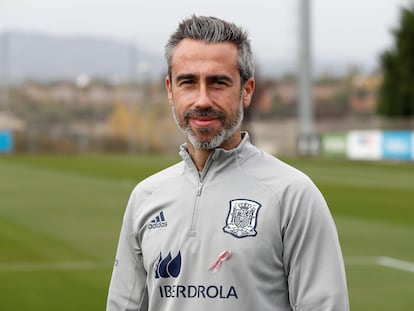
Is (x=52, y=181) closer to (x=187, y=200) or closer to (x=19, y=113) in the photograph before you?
(x=187, y=200)

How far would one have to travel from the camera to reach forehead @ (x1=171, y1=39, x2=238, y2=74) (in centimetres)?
281

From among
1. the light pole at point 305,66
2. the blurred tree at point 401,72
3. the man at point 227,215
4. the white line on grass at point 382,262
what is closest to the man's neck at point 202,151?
the man at point 227,215

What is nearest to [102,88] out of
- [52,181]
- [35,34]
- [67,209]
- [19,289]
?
[35,34]

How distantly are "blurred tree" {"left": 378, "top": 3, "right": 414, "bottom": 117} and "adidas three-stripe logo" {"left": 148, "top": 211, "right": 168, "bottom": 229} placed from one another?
161 feet

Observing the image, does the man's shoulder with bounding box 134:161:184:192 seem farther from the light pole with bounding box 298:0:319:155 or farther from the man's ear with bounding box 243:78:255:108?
the light pole with bounding box 298:0:319:155

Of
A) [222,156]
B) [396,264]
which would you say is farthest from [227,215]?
[396,264]

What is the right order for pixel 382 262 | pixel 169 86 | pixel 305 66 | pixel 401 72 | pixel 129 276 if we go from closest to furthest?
pixel 169 86
pixel 129 276
pixel 382 262
pixel 305 66
pixel 401 72

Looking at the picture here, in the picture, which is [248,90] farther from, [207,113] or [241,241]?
[241,241]

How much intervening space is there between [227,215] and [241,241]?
0.31 feet

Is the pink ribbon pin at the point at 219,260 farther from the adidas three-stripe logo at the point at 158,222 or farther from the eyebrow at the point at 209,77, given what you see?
the eyebrow at the point at 209,77

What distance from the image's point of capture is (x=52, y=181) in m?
29.3

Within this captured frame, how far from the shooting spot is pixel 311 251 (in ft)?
9.07

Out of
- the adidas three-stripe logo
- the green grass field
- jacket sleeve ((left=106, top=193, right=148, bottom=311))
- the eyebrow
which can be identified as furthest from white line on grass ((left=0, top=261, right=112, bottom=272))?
the eyebrow

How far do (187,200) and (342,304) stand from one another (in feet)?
1.82
